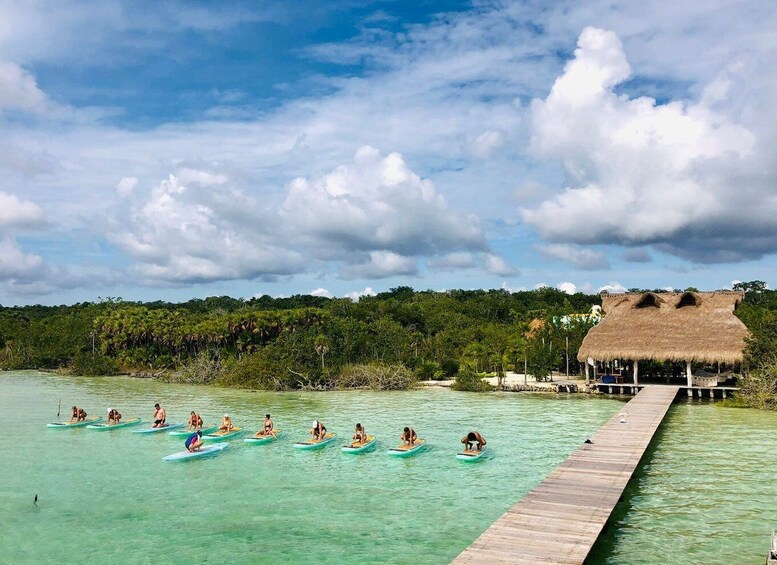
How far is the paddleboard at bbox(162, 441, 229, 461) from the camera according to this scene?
19.0 metres

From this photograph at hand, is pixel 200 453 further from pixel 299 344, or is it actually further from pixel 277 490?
pixel 299 344

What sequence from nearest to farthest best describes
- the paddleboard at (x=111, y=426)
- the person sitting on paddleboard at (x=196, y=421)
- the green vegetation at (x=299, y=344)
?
the person sitting on paddleboard at (x=196, y=421)
the paddleboard at (x=111, y=426)
the green vegetation at (x=299, y=344)

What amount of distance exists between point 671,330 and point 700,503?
19.1 m

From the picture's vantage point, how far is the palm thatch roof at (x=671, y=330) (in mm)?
29516

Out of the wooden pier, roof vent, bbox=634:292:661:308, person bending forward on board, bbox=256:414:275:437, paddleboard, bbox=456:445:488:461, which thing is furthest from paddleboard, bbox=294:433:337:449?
roof vent, bbox=634:292:661:308

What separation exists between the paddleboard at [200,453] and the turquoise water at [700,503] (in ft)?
39.9

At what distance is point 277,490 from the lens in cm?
1578

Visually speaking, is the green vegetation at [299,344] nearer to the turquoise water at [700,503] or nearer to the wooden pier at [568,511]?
the turquoise water at [700,503]

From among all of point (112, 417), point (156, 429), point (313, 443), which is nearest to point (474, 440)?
point (313, 443)

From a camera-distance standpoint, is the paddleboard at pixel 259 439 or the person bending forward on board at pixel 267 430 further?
the person bending forward on board at pixel 267 430

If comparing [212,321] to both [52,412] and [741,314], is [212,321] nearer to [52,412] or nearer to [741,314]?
[52,412]

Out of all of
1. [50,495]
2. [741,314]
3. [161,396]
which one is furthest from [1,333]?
[741,314]

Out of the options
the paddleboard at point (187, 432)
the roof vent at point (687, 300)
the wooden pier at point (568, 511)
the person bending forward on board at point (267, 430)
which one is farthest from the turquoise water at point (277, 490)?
the roof vent at point (687, 300)

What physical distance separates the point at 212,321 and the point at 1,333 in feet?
87.3
